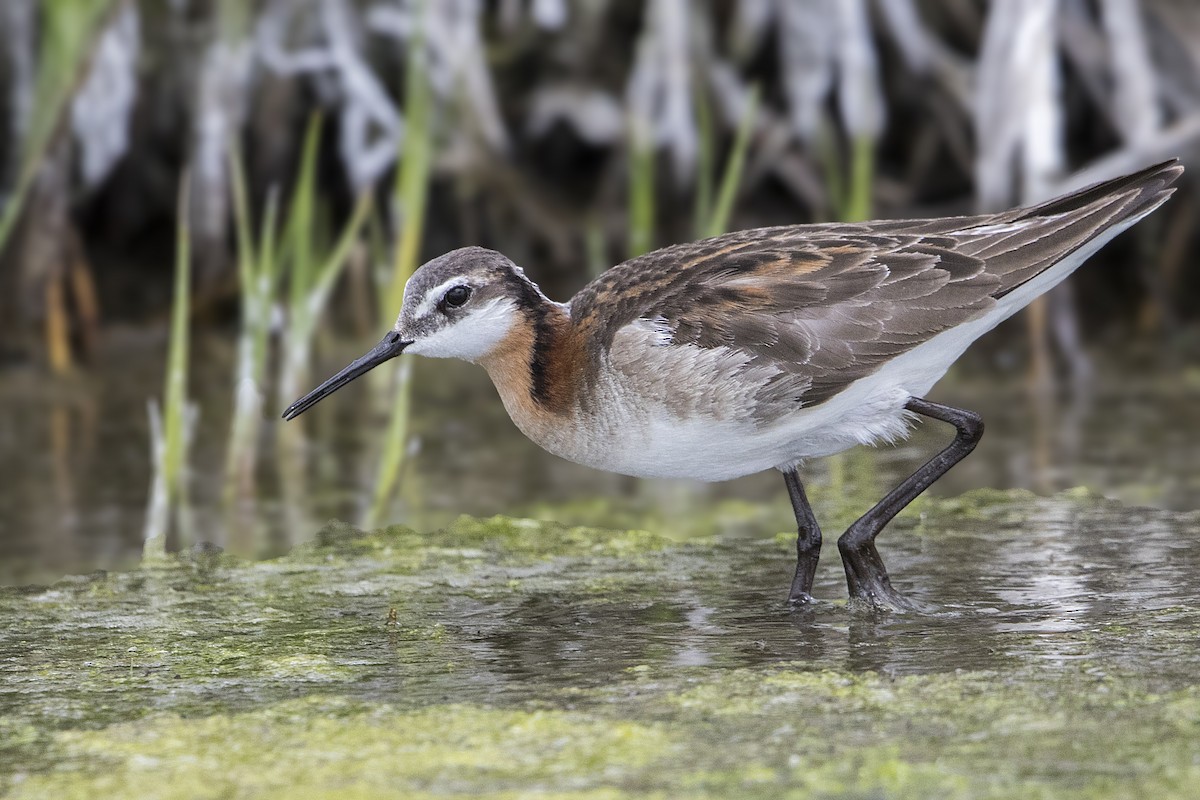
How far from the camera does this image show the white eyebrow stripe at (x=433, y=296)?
511 cm

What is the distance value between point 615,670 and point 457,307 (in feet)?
4.98

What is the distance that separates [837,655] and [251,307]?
3382 millimetres

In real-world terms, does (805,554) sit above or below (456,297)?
below

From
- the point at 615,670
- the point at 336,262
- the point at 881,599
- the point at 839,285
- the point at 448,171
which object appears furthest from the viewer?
the point at 448,171

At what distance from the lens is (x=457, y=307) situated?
515cm

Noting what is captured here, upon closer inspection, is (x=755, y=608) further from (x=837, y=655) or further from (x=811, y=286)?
(x=811, y=286)

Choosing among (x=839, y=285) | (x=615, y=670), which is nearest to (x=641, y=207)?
(x=839, y=285)

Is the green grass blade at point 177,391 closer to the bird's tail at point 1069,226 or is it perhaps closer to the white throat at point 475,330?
the white throat at point 475,330

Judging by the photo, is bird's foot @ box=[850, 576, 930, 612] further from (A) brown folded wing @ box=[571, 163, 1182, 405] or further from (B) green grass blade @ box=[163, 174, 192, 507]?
(B) green grass blade @ box=[163, 174, 192, 507]

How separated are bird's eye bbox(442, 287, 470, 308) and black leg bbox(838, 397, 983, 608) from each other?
52.7 inches

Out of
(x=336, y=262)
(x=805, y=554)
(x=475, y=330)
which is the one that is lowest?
(x=805, y=554)

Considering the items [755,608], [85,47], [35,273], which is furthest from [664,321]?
[35,273]

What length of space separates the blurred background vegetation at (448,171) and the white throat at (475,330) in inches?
66.2

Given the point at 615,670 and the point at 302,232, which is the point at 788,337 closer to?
the point at 615,670
